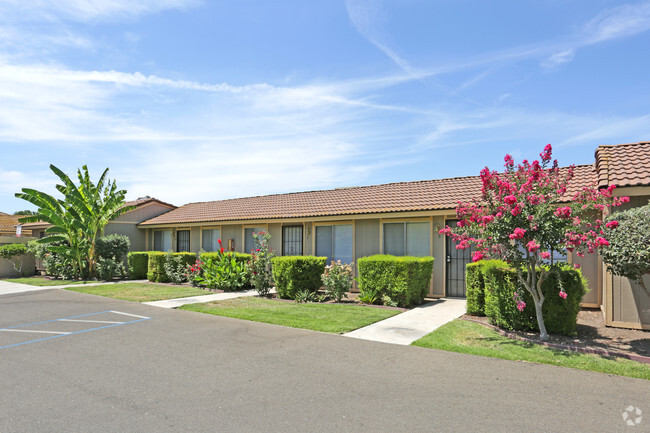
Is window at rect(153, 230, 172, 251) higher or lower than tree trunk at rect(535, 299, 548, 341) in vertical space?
higher

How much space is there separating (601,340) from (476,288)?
8.56ft

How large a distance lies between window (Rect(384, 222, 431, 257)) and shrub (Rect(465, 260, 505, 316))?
3.94 meters

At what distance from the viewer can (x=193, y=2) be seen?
10.2 meters

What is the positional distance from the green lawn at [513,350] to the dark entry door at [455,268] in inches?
189

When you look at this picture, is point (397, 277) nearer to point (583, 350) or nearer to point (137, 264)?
point (583, 350)

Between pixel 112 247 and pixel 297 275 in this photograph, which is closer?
pixel 297 275

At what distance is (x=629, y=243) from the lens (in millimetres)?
6516

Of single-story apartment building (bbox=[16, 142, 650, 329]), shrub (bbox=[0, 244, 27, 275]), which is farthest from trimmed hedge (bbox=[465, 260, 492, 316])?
shrub (bbox=[0, 244, 27, 275])

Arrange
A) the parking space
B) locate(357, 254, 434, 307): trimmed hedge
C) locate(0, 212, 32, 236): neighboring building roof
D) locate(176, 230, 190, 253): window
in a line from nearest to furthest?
the parking space → locate(357, 254, 434, 307): trimmed hedge → locate(176, 230, 190, 253): window → locate(0, 212, 32, 236): neighboring building roof

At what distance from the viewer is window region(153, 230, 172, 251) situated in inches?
876

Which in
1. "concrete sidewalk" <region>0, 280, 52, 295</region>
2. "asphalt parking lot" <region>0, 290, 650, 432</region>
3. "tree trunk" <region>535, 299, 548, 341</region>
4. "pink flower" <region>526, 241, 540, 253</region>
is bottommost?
"concrete sidewalk" <region>0, 280, 52, 295</region>

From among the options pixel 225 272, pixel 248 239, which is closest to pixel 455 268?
pixel 225 272

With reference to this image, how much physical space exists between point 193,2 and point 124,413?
9857 millimetres

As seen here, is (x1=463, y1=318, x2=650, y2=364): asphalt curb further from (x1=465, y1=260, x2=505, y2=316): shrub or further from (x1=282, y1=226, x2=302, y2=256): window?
(x1=282, y1=226, x2=302, y2=256): window
